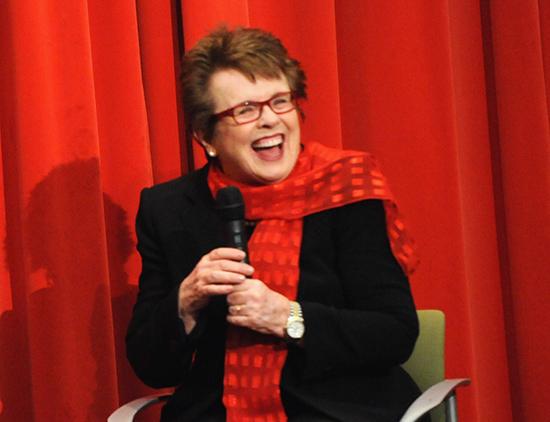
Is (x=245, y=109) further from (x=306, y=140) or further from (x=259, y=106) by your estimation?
(x=306, y=140)

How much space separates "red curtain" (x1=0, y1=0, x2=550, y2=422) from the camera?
7.98 feet

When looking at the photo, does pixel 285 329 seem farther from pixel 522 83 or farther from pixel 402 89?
pixel 522 83

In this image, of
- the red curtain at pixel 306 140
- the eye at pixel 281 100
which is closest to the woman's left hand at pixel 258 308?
the eye at pixel 281 100

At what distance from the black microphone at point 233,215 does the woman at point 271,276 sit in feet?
0.23

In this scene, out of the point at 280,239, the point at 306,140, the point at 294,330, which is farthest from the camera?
the point at 306,140

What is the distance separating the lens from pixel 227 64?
83.9 inches

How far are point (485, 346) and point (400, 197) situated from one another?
1.77ft

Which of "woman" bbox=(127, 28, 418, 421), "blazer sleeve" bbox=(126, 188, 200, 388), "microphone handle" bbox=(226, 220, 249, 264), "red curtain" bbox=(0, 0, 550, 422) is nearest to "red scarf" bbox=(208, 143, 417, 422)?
"woman" bbox=(127, 28, 418, 421)

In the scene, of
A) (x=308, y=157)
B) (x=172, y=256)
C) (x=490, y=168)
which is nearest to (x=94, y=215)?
(x=172, y=256)

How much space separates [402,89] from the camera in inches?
113

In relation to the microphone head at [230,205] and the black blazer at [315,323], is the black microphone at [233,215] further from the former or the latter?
the black blazer at [315,323]

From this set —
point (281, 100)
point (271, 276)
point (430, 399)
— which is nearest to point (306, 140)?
point (281, 100)

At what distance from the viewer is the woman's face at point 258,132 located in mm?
2104

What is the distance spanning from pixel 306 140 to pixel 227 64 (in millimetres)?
718
